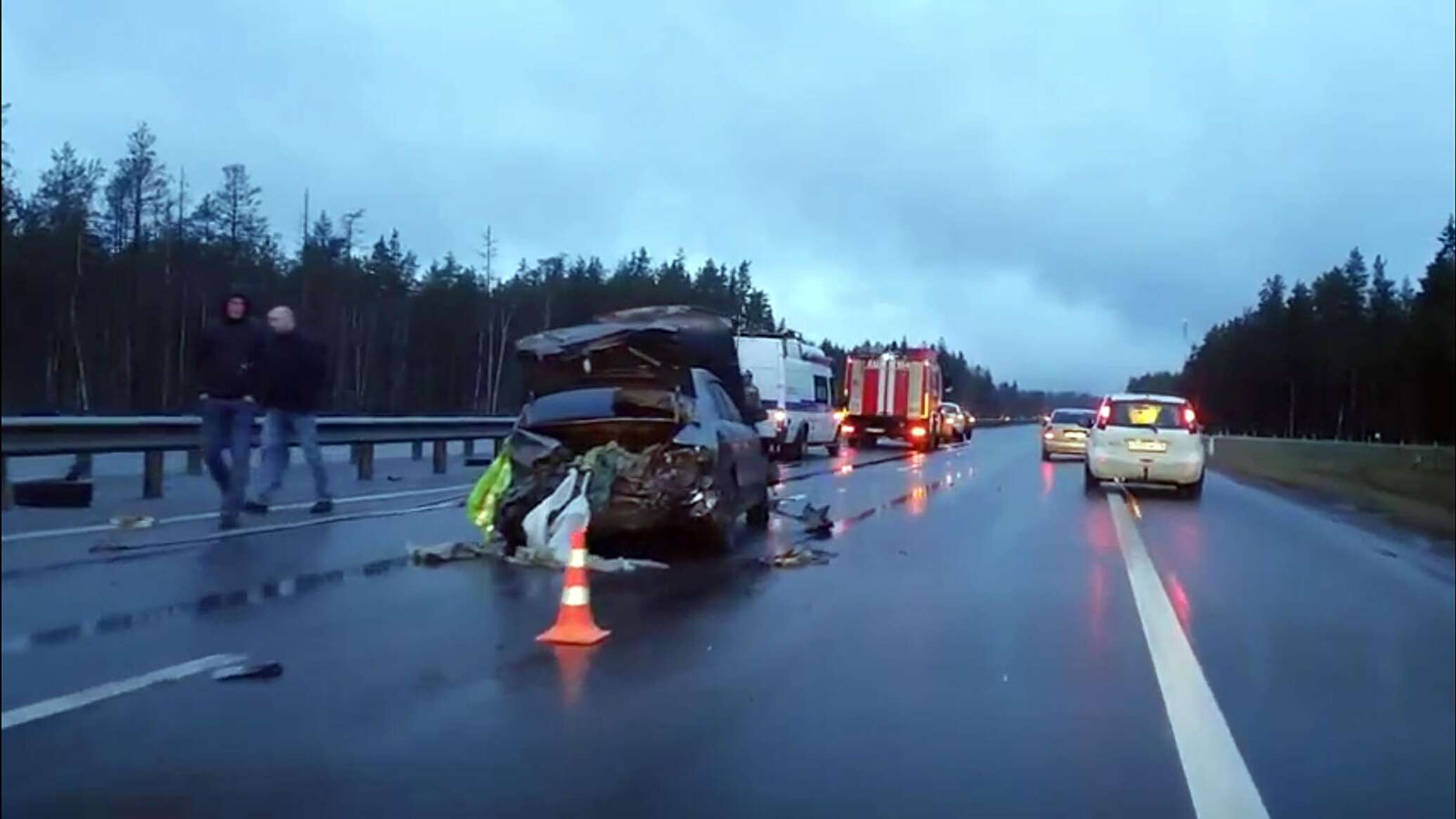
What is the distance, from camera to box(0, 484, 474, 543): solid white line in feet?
8.64

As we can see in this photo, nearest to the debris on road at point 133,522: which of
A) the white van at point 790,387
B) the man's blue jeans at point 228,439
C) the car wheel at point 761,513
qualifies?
the man's blue jeans at point 228,439

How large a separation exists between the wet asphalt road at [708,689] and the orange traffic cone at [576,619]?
14 centimetres

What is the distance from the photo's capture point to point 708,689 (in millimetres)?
7746

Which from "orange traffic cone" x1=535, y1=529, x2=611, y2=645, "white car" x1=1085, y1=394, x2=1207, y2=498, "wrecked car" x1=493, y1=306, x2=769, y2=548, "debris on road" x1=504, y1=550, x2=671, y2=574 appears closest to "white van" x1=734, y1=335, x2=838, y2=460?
"white car" x1=1085, y1=394, x2=1207, y2=498

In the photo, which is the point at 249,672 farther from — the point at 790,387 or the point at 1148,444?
the point at 790,387

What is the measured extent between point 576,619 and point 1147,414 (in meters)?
18.8

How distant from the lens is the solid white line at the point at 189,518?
2633 millimetres

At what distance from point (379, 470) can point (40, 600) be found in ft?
71.6

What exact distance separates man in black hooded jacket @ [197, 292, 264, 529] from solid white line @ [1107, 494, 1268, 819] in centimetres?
380

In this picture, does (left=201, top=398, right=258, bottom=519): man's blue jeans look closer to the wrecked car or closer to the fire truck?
the wrecked car

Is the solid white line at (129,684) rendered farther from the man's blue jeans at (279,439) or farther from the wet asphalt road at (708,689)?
the man's blue jeans at (279,439)

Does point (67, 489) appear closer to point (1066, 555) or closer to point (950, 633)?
point (950, 633)

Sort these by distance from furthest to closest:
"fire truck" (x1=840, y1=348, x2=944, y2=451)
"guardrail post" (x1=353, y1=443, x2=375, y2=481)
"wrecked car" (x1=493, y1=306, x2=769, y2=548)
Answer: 1. "fire truck" (x1=840, y1=348, x2=944, y2=451)
2. "guardrail post" (x1=353, y1=443, x2=375, y2=481)
3. "wrecked car" (x1=493, y1=306, x2=769, y2=548)

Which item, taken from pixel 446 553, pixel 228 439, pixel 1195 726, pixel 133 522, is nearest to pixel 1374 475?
pixel 446 553
